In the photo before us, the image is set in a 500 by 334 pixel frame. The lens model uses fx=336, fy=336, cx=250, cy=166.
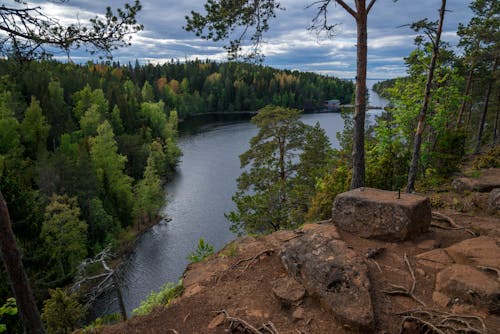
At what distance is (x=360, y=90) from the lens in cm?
940

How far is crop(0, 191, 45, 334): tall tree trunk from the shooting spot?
6016 mm

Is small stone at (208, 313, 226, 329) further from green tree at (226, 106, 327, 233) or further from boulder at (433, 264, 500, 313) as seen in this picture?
green tree at (226, 106, 327, 233)

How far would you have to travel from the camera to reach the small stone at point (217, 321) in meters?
5.66

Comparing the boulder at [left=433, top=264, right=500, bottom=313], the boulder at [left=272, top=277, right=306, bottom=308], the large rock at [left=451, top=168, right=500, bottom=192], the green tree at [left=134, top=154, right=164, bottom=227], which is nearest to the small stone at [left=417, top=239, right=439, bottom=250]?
the boulder at [left=433, top=264, right=500, bottom=313]

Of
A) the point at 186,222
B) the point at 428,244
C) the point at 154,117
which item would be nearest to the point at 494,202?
the point at 428,244

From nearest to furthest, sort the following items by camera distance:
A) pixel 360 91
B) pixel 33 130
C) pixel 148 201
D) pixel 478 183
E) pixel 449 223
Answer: pixel 449 223
pixel 360 91
pixel 478 183
pixel 148 201
pixel 33 130

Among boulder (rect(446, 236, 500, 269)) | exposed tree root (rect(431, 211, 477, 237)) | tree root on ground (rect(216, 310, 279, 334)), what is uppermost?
boulder (rect(446, 236, 500, 269))

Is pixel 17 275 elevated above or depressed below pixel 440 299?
below

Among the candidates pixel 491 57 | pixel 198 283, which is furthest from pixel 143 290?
pixel 491 57

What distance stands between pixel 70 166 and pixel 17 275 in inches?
1245

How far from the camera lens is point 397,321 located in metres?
4.96

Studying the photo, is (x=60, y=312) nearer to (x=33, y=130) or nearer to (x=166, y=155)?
(x=33, y=130)

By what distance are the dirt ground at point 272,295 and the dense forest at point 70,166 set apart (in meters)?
5.35

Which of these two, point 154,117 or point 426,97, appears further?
point 154,117
